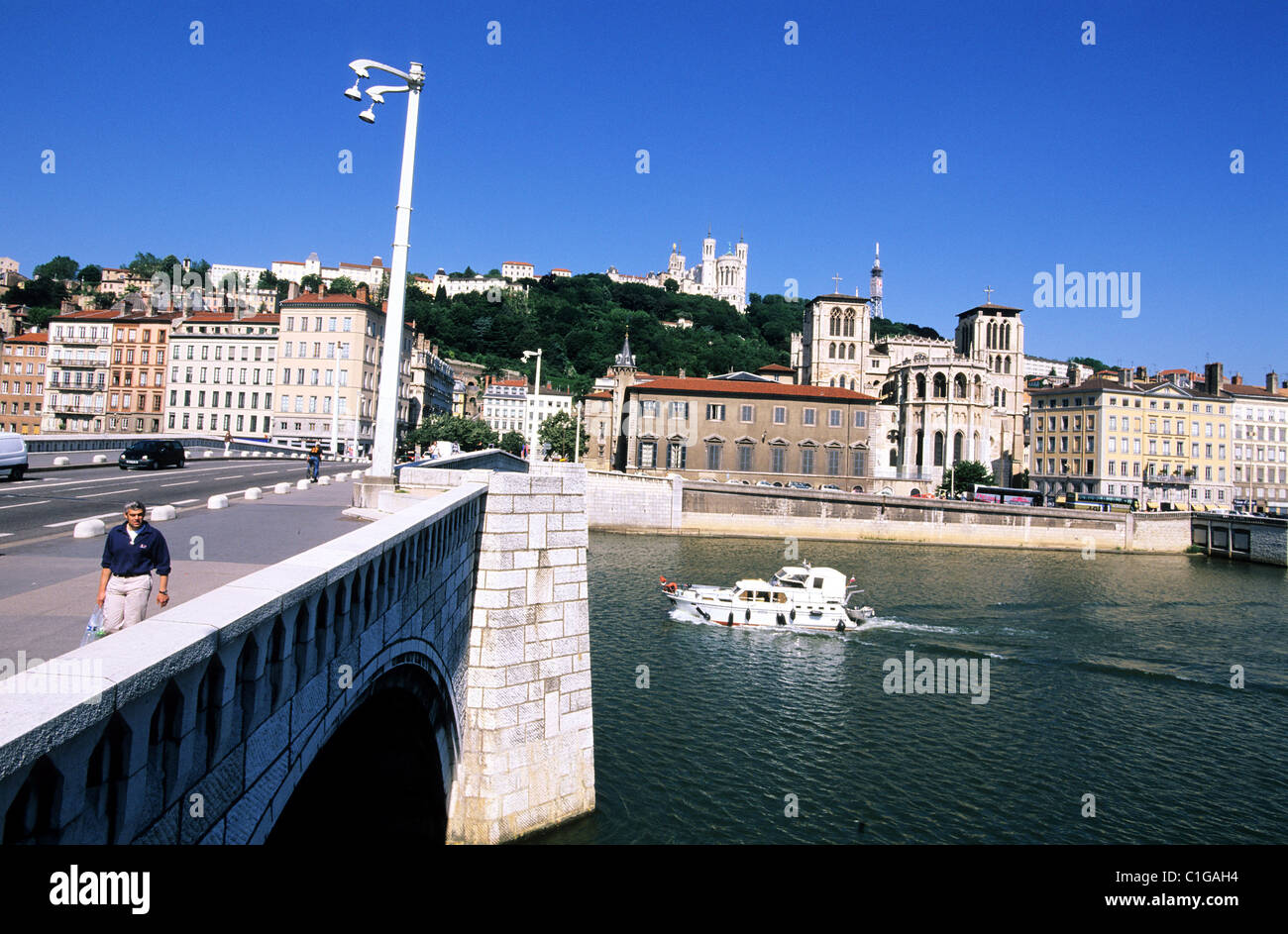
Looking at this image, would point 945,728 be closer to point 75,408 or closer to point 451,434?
point 451,434

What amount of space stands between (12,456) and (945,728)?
90.3ft

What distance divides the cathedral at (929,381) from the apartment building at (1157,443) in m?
12.4

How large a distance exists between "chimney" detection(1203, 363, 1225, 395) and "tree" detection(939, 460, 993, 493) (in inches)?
1222

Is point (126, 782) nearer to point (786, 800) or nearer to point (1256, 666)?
point (786, 800)

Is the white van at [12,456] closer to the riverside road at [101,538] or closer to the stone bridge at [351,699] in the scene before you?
the riverside road at [101,538]

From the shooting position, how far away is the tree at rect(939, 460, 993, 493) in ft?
310

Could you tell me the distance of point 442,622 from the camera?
425 inches

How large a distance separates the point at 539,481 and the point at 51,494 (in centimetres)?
1325

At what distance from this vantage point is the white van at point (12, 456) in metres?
21.8

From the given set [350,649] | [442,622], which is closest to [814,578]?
[442,622]

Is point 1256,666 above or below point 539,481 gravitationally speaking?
below

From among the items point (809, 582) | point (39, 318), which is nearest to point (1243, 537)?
point (809, 582)

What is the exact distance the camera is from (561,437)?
362 feet
